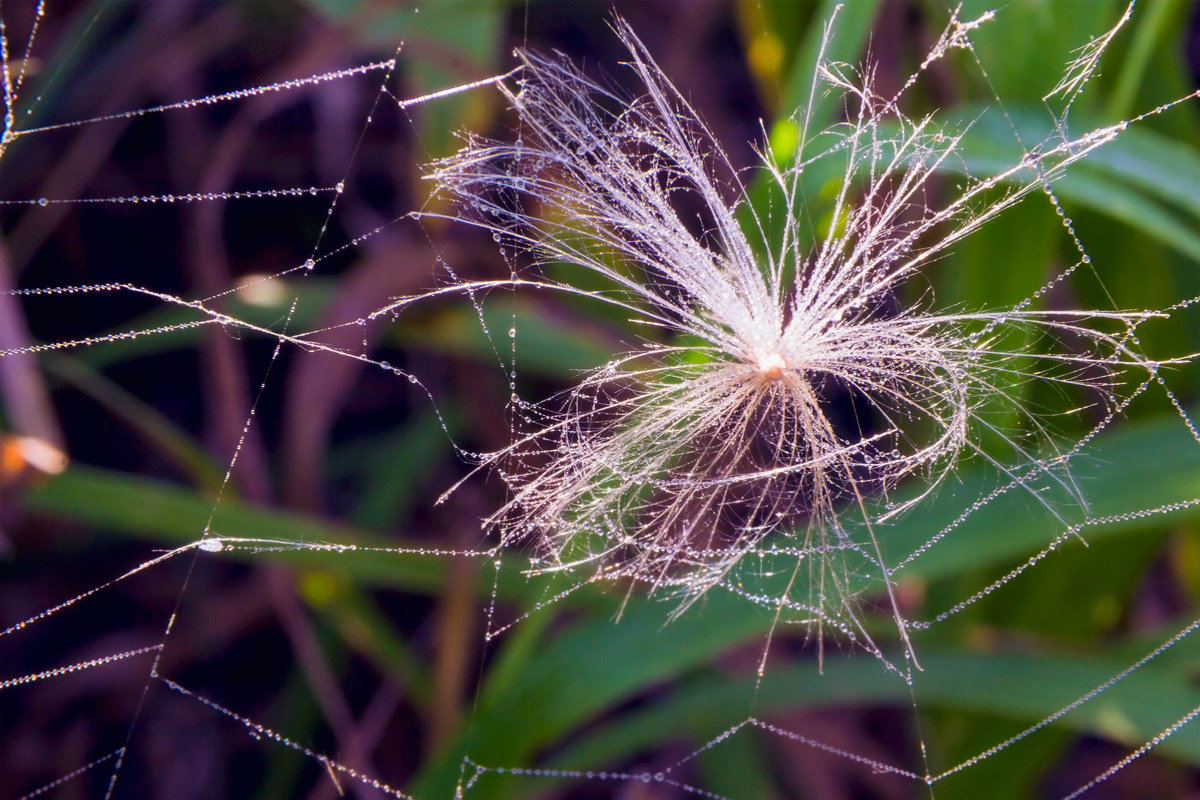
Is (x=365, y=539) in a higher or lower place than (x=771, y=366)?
lower

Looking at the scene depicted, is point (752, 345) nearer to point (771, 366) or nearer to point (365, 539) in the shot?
point (771, 366)

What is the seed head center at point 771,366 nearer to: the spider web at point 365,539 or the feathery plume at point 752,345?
the feathery plume at point 752,345

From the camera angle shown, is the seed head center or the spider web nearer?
the seed head center

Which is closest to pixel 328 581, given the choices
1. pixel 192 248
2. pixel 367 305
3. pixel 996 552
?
pixel 367 305

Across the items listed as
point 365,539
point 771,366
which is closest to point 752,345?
point 771,366

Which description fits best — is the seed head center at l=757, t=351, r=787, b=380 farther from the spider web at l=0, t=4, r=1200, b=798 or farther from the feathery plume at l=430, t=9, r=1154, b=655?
the spider web at l=0, t=4, r=1200, b=798

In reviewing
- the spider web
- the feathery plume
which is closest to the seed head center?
the feathery plume
